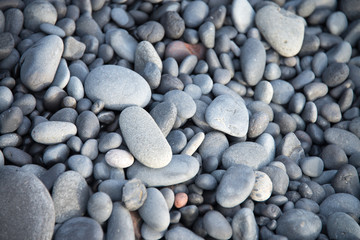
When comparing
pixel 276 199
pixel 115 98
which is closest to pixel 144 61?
pixel 115 98

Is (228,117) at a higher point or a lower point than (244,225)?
higher

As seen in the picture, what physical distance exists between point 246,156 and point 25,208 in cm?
107

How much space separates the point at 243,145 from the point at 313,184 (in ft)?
1.35

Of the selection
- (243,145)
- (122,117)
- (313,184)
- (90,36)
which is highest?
(90,36)

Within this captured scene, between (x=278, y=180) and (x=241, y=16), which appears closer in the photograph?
(x=278, y=180)

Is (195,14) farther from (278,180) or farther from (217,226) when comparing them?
(217,226)

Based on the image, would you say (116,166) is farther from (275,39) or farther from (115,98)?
(275,39)

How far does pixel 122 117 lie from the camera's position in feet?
5.49

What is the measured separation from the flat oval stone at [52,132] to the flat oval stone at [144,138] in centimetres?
26

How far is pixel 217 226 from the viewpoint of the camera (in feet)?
4.73

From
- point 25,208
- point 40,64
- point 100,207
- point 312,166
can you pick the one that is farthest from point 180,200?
point 40,64

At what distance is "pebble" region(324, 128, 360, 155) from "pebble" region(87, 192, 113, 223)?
4.32 feet

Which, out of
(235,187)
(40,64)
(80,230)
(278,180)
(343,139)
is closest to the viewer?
(80,230)

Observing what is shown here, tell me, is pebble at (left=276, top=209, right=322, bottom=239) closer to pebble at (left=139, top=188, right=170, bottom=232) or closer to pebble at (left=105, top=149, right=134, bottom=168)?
pebble at (left=139, top=188, right=170, bottom=232)
